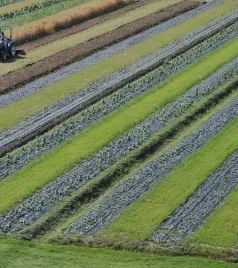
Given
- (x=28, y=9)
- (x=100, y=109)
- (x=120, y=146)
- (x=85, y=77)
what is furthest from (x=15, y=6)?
(x=120, y=146)

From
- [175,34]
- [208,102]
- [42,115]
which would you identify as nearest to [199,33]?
[175,34]

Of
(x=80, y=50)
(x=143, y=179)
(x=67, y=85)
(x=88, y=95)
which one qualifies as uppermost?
(x=80, y=50)

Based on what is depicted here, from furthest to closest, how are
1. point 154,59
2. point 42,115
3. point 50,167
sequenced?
point 154,59 < point 42,115 < point 50,167

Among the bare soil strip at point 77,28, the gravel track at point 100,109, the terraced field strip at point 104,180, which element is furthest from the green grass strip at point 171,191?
the bare soil strip at point 77,28

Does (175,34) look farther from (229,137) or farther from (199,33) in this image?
(229,137)

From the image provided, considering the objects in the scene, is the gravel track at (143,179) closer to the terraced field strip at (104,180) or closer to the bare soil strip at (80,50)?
the terraced field strip at (104,180)

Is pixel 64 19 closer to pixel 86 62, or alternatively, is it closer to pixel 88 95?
pixel 86 62
